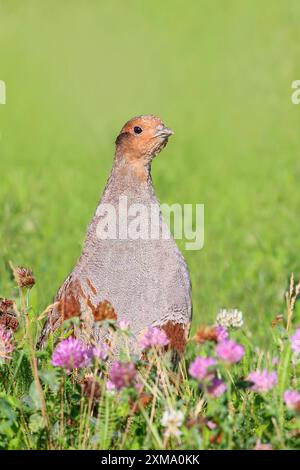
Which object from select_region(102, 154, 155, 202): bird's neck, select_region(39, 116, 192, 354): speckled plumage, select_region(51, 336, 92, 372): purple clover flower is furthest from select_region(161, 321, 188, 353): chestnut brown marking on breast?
select_region(51, 336, 92, 372): purple clover flower

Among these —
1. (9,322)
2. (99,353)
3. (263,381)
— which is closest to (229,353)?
(263,381)

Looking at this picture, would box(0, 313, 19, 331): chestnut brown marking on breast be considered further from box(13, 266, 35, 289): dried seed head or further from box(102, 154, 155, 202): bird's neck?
box(102, 154, 155, 202): bird's neck

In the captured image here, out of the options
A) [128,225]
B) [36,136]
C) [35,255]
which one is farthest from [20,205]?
[128,225]

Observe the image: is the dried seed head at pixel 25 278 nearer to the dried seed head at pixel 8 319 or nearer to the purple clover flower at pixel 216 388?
the dried seed head at pixel 8 319

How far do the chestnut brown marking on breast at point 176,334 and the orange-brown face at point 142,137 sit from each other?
0.72 m

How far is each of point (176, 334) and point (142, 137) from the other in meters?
0.84

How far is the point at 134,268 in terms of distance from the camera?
398 cm

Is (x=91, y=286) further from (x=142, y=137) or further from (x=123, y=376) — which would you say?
(x=123, y=376)

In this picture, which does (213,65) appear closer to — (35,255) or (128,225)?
(35,255)

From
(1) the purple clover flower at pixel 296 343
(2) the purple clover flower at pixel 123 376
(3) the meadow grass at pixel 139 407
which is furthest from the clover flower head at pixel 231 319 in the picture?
(2) the purple clover flower at pixel 123 376

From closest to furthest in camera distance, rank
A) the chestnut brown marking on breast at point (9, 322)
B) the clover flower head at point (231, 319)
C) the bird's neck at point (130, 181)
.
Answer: the clover flower head at point (231, 319), the chestnut brown marking on breast at point (9, 322), the bird's neck at point (130, 181)

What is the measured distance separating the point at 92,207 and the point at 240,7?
9.77m

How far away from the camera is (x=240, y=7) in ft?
60.9

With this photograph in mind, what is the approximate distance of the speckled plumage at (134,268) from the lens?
3.95m
